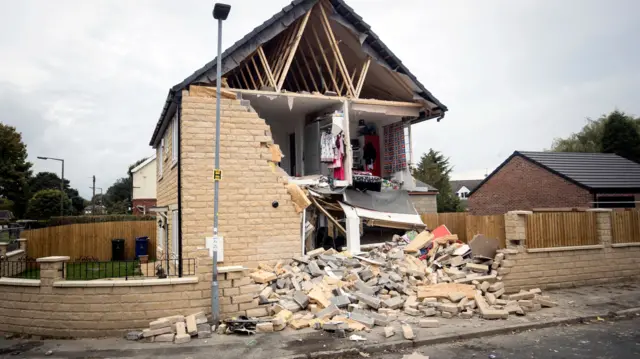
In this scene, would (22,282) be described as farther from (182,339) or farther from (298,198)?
(298,198)

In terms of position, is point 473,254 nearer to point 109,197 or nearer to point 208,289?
point 208,289

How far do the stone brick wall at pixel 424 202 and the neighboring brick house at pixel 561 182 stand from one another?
3.71 m

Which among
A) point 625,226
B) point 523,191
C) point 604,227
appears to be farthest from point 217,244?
point 523,191

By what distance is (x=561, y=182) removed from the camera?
76.1 ft

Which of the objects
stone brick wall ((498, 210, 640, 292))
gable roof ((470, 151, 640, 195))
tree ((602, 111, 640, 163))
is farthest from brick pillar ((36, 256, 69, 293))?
tree ((602, 111, 640, 163))

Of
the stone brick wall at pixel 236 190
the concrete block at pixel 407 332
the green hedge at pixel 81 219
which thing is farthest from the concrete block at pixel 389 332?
the green hedge at pixel 81 219

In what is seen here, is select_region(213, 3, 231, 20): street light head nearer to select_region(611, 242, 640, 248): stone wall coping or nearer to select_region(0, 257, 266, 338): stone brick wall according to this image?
select_region(0, 257, 266, 338): stone brick wall

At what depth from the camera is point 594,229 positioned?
12344 mm

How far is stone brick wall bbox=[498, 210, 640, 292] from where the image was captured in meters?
11.0

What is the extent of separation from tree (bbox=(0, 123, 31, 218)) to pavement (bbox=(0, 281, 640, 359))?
43.0 metres

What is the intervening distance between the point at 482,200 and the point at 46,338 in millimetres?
28491

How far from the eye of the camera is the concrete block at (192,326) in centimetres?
774

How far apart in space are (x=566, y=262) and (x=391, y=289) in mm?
5339

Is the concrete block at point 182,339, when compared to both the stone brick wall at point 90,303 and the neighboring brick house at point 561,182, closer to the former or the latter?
the stone brick wall at point 90,303
